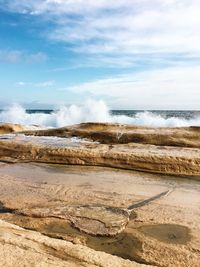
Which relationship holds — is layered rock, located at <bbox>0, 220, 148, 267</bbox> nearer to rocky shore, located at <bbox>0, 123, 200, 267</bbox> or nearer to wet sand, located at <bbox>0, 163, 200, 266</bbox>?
rocky shore, located at <bbox>0, 123, 200, 267</bbox>

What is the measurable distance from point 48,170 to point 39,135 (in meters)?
7.15

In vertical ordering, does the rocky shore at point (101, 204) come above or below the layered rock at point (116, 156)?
below

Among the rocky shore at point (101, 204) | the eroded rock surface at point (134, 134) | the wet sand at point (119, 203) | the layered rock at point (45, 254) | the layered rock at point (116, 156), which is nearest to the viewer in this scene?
the layered rock at point (45, 254)

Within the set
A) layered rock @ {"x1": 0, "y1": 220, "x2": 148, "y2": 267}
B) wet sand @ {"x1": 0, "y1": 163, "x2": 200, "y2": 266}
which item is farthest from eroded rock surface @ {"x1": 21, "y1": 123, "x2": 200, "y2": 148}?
layered rock @ {"x1": 0, "y1": 220, "x2": 148, "y2": 267}

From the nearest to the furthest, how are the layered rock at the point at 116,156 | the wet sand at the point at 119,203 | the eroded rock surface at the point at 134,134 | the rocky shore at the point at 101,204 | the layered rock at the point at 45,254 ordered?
the layered rock at the point at 45,254 → the rocky shore at the point at 101,204 → the wet sand at the point at 119,203 → the layered rock at the point at 116,156 → the eroded rock surface at the point at 134,134

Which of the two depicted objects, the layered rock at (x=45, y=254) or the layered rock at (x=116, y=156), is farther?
the layered rock at (x=116, y=156)

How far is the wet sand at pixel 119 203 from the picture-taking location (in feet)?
15.5

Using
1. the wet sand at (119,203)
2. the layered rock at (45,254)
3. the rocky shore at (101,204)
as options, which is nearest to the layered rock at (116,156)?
the rocky shore at (101,204)

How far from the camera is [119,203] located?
260 inches

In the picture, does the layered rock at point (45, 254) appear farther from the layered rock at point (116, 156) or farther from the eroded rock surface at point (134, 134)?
the eroded rock surface at point (134, 134)

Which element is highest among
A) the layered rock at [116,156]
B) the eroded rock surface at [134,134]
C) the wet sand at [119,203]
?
the eroded rock surface at [134,134]

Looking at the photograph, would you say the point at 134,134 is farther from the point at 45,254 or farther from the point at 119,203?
the point at 45,254

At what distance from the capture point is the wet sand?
4713mm

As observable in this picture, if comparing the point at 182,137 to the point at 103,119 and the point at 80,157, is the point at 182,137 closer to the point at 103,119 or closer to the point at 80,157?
the point at 80,157
